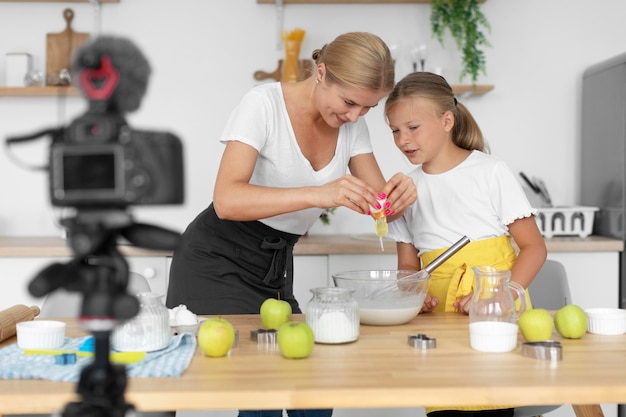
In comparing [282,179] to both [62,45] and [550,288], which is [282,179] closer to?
[550,288]

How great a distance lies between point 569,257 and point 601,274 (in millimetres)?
153

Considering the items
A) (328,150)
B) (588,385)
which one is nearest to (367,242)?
(328,150)

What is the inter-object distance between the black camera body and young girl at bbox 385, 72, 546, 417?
1343 mm

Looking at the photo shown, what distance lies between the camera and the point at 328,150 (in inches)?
80.0

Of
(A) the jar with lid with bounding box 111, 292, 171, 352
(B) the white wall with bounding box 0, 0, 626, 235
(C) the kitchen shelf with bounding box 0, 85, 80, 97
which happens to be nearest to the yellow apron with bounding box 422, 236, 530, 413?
(A) the jar with lid with bounding box 111, 292, 171, 352

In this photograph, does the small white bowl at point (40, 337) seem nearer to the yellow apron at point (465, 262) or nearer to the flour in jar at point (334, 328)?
the flour in jar at point (334, 328)

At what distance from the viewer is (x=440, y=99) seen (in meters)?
2.06

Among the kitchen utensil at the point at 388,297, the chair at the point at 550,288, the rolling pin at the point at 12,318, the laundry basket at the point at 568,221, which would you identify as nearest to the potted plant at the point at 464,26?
the laundry basket at the point at 568,221

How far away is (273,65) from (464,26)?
2.92 ft

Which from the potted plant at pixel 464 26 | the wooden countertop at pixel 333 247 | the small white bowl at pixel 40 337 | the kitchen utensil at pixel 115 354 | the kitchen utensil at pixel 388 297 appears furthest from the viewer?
the potted plant at pixel 464 26

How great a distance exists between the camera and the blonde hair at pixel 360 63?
1755 millimetres

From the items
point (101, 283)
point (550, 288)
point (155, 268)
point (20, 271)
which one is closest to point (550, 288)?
point (550, 288)

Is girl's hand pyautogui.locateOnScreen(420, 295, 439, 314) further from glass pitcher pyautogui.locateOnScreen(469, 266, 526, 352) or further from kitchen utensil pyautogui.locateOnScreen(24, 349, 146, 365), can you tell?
kitchen utensil pyautogui.locateOnScreen(24, 349, 146, 365)

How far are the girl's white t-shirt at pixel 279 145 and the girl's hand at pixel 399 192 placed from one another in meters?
0.22
